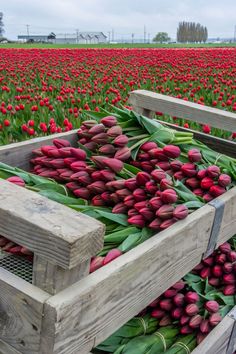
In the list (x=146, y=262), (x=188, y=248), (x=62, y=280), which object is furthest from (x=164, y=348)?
(x=62, y=280)

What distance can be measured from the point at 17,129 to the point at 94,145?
237cm

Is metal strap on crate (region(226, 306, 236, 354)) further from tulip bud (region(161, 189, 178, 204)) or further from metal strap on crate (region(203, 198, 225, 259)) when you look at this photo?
tulip bud (region(161, 189, 178, 204))

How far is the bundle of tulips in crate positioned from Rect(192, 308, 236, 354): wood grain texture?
0.48 m

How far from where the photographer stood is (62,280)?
0.97 meters

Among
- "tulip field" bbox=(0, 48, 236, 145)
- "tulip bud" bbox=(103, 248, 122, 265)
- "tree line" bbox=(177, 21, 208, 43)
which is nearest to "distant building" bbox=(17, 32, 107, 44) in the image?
"tree line" bbox=(177, 21, 208, 43)

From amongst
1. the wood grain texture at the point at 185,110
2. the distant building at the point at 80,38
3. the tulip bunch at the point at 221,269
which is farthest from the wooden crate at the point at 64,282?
the distant building at the point at 80,38

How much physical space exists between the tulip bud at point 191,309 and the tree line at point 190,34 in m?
75.3

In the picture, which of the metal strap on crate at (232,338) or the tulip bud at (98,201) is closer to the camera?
the tulip bud at (98,201)

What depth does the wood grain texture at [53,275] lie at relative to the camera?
3.15ft

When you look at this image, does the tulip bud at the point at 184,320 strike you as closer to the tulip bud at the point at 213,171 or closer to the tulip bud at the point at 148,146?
the tulip bud at the point at 213,171

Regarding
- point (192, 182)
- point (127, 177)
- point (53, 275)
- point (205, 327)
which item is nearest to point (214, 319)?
point (205, 327)

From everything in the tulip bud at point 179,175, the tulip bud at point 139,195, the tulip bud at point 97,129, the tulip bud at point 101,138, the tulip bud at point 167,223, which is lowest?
the tulip bud at point 167,223

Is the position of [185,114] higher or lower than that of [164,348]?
higher

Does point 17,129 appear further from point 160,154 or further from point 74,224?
point 74,224
